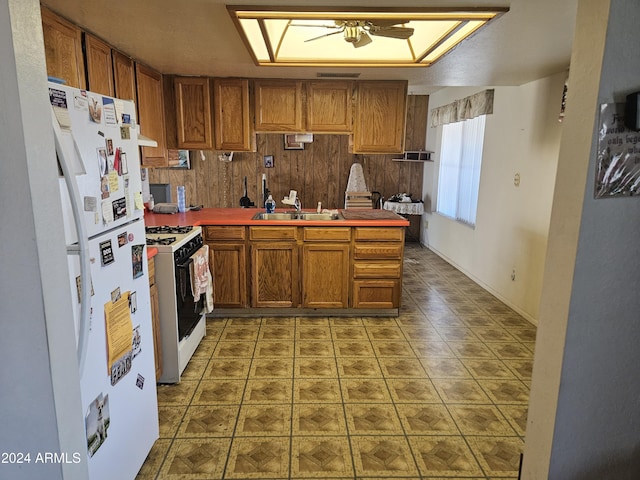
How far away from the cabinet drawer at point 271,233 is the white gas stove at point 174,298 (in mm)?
718

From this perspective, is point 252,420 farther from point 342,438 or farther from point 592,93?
point 592,93

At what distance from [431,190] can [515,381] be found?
415 cm

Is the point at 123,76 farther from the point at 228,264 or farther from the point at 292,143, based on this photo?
the point at 292,143

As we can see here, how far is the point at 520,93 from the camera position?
3.93 metres

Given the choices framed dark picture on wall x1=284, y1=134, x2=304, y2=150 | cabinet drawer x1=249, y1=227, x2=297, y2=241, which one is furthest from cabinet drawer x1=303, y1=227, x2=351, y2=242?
framed dark picture on wall x1=284, y1=134, x2=304, y2=150

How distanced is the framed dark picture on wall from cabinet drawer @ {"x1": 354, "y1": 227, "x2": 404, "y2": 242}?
3054 mm

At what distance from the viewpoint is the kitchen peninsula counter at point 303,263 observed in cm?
366

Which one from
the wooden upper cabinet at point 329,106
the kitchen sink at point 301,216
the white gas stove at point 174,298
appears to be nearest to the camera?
the white gas stove at point 174,298

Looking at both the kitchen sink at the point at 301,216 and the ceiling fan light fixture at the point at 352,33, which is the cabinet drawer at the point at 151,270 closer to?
the kitchen sink at the point at 301,216

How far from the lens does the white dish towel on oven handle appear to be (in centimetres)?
290

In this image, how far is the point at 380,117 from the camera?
396 centimetres

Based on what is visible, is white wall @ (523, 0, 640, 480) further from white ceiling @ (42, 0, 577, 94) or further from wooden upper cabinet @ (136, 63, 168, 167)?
wooden upper cabinet @ (136, 63, 168, 167)

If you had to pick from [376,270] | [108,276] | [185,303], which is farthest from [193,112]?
[108,276]

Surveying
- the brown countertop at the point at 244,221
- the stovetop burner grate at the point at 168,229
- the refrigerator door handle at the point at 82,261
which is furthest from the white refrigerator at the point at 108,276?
the brown countertop at the point at 244,221
